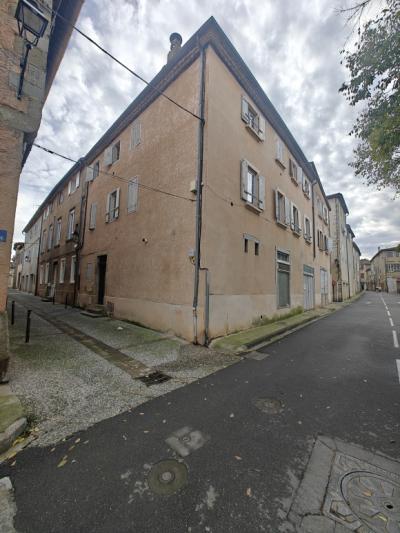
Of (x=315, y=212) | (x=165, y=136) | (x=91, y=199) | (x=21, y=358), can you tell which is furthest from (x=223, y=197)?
(x=315, y=212)

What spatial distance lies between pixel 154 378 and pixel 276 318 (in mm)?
7799

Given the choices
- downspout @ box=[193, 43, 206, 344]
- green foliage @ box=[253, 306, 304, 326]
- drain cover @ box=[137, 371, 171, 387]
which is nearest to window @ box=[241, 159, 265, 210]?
downspout @ box=[193, 43, 206, 344]

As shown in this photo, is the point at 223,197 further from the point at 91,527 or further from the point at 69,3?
the point at 91,527

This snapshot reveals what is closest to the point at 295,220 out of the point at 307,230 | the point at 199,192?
the point at 307,230

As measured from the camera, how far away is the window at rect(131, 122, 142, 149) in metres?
10.8

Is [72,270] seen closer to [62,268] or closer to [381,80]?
[62,268]

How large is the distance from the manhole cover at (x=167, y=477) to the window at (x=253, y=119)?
10783mm

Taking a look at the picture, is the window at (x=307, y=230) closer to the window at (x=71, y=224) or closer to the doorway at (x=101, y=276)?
the doorway at (x=101, y=276)

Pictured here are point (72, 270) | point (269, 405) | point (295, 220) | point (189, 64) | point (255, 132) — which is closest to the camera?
point (269, 405)

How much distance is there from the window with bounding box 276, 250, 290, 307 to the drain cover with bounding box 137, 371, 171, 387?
26.8ft

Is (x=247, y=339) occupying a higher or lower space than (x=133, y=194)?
lower

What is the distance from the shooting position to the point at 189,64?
8.38 m

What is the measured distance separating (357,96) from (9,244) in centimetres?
779

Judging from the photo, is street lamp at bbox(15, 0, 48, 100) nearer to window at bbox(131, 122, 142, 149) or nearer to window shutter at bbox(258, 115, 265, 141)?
window at bbox(131, 122, 142, 149)
